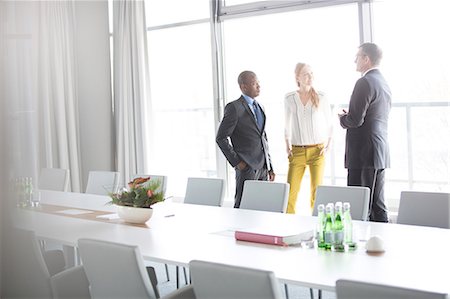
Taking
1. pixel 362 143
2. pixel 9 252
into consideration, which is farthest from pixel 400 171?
pixel 9 252

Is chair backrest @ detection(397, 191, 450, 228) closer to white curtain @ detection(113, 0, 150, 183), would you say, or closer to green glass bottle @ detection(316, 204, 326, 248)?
green glass bottle @ detection(316, 204, 326, 248)

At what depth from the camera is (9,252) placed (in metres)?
0.64

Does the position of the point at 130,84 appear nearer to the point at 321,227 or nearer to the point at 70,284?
the point at 70,284

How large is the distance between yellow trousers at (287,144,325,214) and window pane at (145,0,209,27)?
2.26 m

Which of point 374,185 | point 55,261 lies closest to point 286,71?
point 374,185

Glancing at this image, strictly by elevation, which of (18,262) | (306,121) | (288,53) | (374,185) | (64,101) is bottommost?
(374,185)

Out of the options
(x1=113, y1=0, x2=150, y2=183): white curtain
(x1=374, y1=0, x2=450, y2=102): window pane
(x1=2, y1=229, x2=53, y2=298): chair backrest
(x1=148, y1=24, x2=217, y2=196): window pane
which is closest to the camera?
(x1=2, y1=229, x2=53, y2=298): chair backrest

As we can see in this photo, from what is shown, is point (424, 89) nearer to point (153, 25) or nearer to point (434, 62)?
point (434, 62)

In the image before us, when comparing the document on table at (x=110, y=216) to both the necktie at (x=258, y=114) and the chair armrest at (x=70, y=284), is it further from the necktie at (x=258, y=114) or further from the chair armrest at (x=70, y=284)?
the necktie at (x=258, y=114)

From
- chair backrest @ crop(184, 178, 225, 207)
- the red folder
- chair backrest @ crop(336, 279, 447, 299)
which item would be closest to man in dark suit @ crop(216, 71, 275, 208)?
chair backrest @ crop(184, 178, 225, 207)

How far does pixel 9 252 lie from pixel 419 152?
538 cm

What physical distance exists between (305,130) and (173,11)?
8.62ft

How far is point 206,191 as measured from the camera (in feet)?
13.9

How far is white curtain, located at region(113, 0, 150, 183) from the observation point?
23.1 feet
